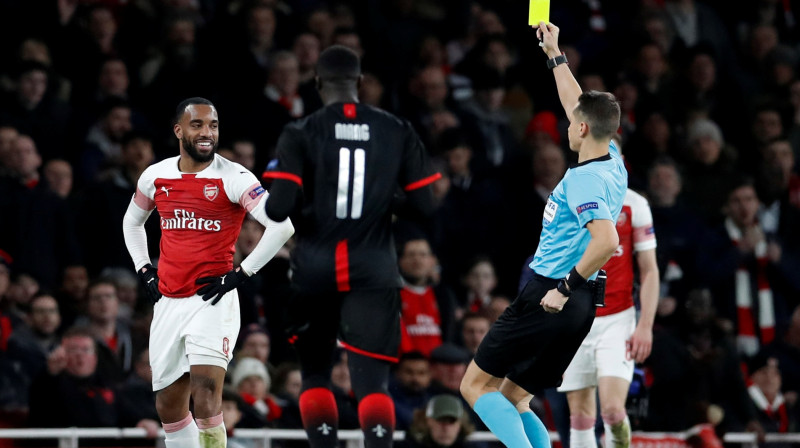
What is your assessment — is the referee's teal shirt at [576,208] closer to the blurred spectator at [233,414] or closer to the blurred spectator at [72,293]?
the blurred spectator at [233,414]

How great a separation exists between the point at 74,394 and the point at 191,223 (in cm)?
319

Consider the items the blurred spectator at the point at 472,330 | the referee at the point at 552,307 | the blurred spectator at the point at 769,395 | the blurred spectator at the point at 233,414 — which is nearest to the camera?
the referee at the point at 552,307

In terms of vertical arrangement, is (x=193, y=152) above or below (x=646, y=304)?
above

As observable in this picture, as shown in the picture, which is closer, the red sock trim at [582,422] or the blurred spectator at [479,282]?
the red sock trim at [582,422]

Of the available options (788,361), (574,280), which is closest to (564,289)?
(574,280)

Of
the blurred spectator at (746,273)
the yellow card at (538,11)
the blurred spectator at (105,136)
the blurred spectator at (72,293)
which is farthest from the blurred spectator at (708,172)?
the yellow card at (538,11)

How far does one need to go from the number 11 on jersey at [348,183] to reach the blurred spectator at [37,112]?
517cm

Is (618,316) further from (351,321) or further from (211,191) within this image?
(211,191)

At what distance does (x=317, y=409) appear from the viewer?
27.7ft

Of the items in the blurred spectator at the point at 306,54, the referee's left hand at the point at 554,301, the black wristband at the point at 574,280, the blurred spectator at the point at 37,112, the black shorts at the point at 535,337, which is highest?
the blurred spectator at the point at 306,54

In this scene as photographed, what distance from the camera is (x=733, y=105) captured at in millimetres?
15977

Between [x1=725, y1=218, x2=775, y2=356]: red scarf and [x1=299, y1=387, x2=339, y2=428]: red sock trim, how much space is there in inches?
263

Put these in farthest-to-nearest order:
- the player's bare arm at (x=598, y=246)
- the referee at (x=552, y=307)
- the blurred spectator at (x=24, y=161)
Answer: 1. the blurred spectator at (x=24, y=161)
2. the referee at (x=552, y=307)
3. the player's bare arm at (x=598, y=246)

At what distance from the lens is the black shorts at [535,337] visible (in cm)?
777
